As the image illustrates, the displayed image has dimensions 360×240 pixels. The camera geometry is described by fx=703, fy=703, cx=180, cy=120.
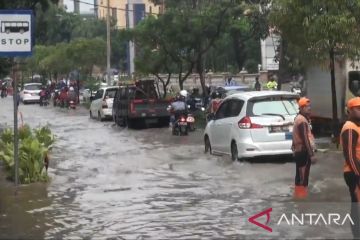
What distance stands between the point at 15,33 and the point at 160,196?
11.6ft

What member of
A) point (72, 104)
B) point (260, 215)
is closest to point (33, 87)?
point (72, 104)

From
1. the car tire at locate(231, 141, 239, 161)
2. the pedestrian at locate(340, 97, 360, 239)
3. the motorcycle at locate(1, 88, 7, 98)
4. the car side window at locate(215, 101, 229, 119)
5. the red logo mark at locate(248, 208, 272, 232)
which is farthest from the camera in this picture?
the motorcycle at locate(1, 88, 7, 98)

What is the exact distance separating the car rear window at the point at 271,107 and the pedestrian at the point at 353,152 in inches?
308

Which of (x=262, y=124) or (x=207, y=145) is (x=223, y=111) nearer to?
(x=207, y=145)

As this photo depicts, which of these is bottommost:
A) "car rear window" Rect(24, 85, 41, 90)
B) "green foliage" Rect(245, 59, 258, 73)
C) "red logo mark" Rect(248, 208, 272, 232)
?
"red logo mark" Rect(248, 208, 272, 232)

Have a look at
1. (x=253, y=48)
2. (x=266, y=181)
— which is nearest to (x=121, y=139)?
(x=266, y=181)

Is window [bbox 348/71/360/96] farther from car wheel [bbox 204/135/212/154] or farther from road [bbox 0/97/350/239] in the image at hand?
car wheel [bbox 204/135/212/154]

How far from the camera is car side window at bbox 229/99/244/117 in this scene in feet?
51.0

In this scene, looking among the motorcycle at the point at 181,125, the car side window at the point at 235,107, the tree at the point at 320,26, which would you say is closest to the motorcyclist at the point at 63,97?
the motorcycle at the point at 181,125

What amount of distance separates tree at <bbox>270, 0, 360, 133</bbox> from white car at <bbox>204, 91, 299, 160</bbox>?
205cm

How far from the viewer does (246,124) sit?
1505 cm

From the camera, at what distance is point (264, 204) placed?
34.0ft

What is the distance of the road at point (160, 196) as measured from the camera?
8.80 metres

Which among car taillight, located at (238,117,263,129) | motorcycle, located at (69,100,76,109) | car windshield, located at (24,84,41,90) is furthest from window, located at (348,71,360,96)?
car windshield, located at (24,84,41,90)
